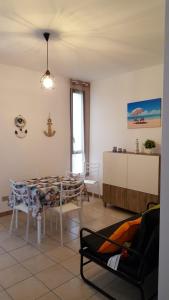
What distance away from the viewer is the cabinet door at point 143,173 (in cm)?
358

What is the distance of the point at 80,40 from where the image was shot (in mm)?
2918

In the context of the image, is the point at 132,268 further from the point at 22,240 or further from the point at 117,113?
the point at 117,113

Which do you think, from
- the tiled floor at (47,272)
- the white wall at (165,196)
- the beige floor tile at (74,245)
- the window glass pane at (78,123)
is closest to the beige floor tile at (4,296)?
the tiled floor at (47,272)

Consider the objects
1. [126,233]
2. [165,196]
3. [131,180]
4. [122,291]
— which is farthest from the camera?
[131,180]

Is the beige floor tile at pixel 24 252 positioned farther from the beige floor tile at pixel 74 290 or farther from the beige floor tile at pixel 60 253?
the beige floor tile at pixel 74 290

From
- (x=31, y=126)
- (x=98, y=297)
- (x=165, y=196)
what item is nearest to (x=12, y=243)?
(x=98, y=297)

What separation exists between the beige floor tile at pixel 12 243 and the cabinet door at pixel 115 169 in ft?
6.33

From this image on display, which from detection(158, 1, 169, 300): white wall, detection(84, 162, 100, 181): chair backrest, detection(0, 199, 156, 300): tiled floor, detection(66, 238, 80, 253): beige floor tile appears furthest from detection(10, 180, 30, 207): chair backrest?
detection(84, 162, 100, 181): chair backrest

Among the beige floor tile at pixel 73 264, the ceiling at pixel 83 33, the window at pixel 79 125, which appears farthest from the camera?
the window at pixel 79 125

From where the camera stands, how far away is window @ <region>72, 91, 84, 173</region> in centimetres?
500

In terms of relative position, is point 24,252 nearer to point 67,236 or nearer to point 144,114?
point 67,236

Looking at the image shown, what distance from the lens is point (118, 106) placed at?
4.61 m

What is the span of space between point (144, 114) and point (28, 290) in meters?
3.26

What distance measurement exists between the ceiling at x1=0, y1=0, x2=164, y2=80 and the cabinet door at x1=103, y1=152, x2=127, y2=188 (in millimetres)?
1635
